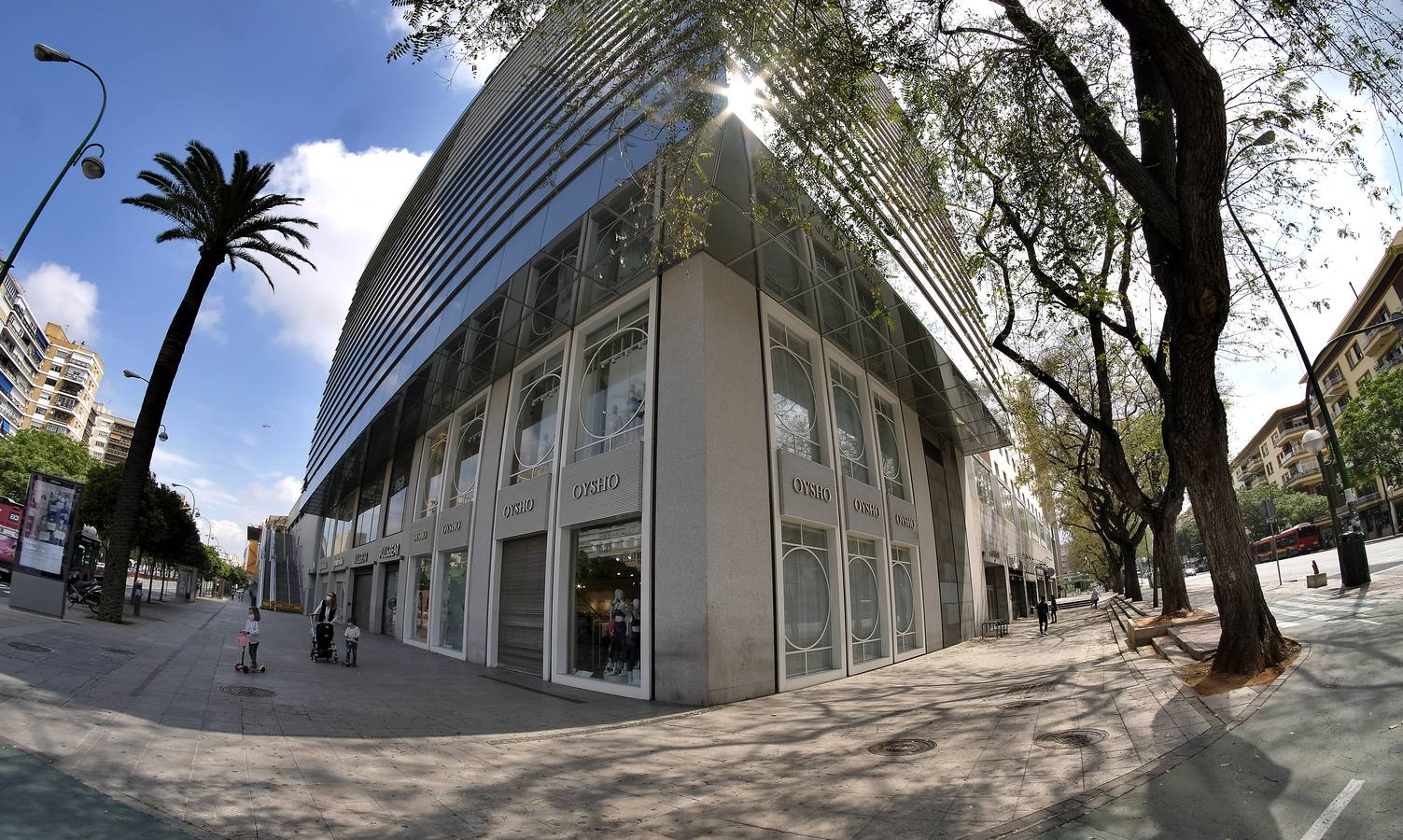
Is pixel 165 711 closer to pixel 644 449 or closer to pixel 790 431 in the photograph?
pixel 644 449

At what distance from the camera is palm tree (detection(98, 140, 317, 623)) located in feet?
51.8

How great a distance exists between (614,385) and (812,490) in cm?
511

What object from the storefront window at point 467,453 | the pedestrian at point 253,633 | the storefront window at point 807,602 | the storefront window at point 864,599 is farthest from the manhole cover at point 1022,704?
the storefront window at point 467,453

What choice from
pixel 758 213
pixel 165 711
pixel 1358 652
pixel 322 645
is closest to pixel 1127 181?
pixel 758 213

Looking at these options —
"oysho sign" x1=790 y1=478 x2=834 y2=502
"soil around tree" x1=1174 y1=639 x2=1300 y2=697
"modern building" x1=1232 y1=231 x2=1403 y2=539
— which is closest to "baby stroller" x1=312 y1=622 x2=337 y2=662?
"oysho sign" x1=790 y1=478 x2=834 y2=502

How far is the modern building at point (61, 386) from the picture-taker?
280ft

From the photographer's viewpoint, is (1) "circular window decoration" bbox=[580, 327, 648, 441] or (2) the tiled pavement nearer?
(2) the tiled pavement

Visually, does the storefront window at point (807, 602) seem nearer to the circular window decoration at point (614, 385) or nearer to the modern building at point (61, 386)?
the circular window decoration at point (614, 385)

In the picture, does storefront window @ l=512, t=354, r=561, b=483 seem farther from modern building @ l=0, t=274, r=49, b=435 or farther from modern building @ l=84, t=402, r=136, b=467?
modern building @ l=84, t=402, r=136, b=467

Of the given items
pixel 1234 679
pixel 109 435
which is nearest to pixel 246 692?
pixel 1234 679

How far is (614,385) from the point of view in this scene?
13.9m

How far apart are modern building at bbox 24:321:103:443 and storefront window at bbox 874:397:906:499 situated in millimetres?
114449

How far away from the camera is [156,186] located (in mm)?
17594

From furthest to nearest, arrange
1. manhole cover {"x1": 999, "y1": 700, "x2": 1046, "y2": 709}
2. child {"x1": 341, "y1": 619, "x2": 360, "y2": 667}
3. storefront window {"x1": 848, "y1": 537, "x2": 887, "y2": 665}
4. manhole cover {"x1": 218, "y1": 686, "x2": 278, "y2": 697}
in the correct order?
storefront window {"x1": 848, "y1": 537, "x2": 887, "y2": 665}, child {"x1": 341, "y1": 619, "x2": 360, "y2": 667}, manhole cover {"x1": 218, "y1": 686, "x2": 278, "y2": 697}, manhole cover {"x1": 999, "y1": 700, "x2": 1046, "y2": 709}
